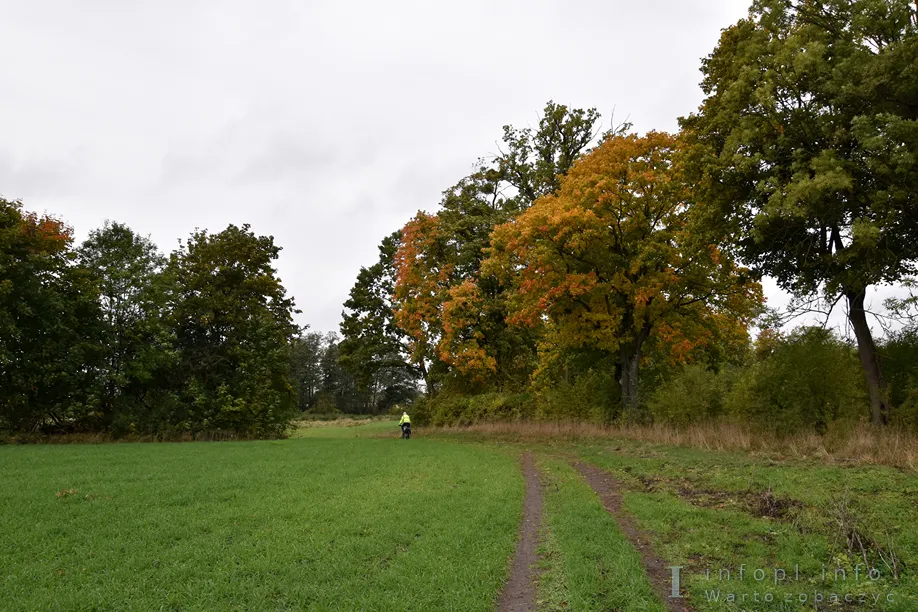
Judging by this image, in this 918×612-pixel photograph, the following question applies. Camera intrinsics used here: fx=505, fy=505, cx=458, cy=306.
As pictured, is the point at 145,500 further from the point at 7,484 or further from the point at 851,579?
the point at 851,579

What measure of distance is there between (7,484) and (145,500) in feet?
13.0

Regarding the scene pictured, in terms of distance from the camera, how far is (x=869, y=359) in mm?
14375

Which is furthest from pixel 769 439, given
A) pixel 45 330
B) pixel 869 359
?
pixel 45 330

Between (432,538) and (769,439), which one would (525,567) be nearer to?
(432,538)

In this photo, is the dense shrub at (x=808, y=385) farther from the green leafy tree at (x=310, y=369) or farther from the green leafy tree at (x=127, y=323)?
the green leafy tree at (x=310, y=369)

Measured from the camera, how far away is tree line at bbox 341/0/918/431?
40.3 feet

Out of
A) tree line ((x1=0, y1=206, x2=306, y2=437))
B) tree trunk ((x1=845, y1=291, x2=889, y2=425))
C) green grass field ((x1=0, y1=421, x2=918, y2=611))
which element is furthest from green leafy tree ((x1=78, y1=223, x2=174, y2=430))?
tree trunk ((x1=845, y1=291, x2=889, y2=425))

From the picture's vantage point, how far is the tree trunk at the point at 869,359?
14.1 metres

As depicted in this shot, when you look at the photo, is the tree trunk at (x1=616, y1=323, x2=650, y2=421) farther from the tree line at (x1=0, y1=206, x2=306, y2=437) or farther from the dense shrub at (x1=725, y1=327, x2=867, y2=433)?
the tree line at (x1=0, y1=206, x2=306, y2=437)

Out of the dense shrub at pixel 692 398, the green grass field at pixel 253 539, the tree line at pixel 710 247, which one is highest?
the tree line at pixel 710 247

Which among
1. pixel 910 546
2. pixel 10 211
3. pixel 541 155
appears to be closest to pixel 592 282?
pixel 541 155

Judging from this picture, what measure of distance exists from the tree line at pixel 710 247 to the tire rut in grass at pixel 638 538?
743 centimetres

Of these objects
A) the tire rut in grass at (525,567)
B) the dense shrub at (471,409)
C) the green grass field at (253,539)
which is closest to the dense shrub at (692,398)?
the dense shrub at (471,409)

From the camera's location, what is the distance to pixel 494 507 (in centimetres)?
898
